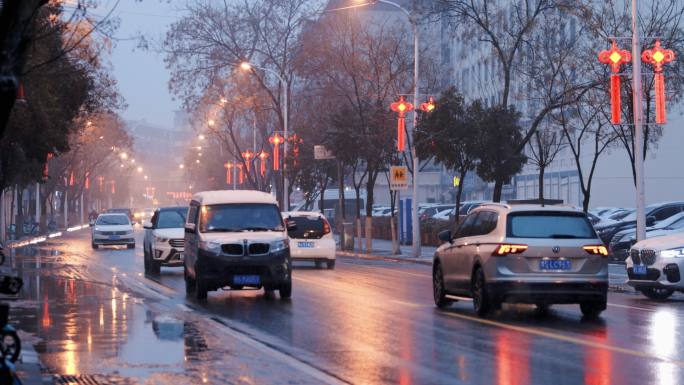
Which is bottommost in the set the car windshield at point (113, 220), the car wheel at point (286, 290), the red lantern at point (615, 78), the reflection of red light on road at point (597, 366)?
the reflection of red light on road at point (597, 366)

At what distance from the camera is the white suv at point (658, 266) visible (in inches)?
879

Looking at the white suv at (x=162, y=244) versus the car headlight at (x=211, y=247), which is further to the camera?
the white suv at (x=162, y=244)

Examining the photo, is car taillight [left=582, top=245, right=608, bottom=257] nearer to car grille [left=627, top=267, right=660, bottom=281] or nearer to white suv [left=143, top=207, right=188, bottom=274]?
car grille [left=627, top=267, right=660, bottom=281]

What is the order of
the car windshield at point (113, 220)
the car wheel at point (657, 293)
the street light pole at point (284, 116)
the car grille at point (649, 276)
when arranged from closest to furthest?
1. the car grille at point (649, 276)
2. the car wheel at point (657, 293)
3. the car windshield at point (113, 220)
4. the street light pole at point (284, 116)

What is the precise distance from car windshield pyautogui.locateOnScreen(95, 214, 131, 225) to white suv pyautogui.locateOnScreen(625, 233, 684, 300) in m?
35.3

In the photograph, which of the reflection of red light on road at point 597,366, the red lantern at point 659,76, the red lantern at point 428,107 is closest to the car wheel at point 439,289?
the reflection of red light on road at point 597,366

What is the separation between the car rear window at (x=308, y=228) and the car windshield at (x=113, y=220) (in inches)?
846

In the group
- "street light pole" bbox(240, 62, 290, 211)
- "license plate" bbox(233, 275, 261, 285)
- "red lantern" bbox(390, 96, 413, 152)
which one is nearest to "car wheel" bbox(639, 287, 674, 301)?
"license plate" bbox(233, 275, 261, 285)

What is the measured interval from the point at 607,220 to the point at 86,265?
18.8 metres

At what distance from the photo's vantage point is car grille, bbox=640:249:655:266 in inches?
901

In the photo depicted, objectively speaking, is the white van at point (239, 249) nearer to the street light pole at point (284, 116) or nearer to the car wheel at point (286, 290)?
the car wheel at point (286, 290)

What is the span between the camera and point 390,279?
29.3 m

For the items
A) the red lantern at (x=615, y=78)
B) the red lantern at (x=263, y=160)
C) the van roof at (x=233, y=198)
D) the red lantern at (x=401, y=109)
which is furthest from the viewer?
the red lantern at (x=263, y=160)

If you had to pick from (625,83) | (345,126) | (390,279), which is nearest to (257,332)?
(390,279)
